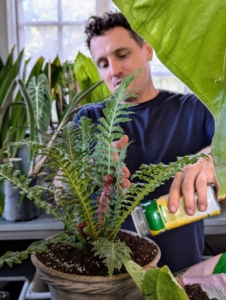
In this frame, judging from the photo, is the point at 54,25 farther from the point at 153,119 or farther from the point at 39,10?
the point at 153,119

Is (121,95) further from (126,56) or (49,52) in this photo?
(49,52)

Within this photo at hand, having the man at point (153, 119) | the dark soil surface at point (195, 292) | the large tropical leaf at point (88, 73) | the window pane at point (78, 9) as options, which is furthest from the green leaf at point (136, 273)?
the window pane at point (78, 9)

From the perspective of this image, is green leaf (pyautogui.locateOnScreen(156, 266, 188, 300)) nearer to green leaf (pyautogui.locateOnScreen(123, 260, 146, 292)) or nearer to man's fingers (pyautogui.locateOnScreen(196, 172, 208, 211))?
green leaf (pyautogui.locateOnScreen(123, 260, 146, 292))

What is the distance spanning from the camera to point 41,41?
6.91 feet

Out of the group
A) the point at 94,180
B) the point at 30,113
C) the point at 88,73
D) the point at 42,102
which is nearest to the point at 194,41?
the point at 94,180

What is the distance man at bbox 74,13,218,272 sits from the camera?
1.07m

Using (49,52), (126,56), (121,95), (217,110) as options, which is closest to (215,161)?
(217,110)

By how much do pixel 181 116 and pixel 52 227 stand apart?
1.80ft

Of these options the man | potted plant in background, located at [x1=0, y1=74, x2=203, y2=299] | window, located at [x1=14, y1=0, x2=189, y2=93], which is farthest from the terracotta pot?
window, located at [x1=14, y1=0, x2=189, y2=93]

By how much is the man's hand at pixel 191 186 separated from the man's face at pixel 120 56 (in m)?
0.54

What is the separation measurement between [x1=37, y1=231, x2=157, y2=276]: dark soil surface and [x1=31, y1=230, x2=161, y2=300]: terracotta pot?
0.05ft

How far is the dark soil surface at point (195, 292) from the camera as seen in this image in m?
0.51

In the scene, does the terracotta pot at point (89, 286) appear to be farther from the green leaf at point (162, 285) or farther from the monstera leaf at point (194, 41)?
the monstera leaf at point (194, 41)

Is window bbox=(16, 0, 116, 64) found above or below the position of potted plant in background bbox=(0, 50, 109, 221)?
above
